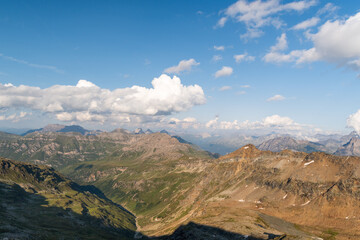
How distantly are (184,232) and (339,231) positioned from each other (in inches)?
4787

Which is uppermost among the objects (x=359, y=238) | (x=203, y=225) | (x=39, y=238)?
(x=359, y=238)

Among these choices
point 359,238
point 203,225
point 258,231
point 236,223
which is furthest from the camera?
point 203,225

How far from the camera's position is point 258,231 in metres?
168

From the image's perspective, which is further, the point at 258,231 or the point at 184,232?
the point at 184,232

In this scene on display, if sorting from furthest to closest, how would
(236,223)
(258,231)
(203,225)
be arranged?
(203,225) → (236,223) → (258,231)

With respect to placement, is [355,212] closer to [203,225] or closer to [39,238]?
[203,225]

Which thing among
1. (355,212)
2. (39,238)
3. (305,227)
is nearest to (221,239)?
(305,227)

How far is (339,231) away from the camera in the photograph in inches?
6895

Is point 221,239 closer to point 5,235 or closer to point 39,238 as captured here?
point 39,238

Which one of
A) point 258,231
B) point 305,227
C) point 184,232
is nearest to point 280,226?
point 305,227

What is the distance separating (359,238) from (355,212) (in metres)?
50.1

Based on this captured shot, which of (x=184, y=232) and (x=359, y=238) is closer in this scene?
(x=359, y=238)

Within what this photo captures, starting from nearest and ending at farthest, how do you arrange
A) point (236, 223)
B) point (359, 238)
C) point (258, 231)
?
point (359, 238) → point (258, 231) → point (236, 223)

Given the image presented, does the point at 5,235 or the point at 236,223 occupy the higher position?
the point at 236,223
